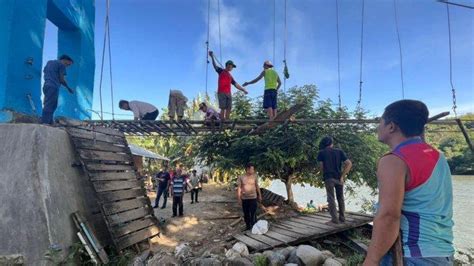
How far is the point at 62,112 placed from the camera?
27.7 feet

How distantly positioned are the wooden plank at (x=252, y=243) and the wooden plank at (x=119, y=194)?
109 inches

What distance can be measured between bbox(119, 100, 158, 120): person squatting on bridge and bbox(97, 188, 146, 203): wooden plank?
1.93m

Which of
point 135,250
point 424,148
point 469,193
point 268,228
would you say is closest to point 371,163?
point 268,228

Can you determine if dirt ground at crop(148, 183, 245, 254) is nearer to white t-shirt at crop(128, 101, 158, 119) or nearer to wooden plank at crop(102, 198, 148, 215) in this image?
wooden plank at crop(102, 198, 148, 215)

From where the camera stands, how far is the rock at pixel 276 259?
574cm

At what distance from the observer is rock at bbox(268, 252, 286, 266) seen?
574cm

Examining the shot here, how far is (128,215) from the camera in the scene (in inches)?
278

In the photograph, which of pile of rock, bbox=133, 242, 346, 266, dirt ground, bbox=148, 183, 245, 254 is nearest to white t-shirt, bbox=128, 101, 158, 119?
dirt ground, bbox=148, 183, 245, 254

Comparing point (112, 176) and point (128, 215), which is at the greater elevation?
point (112, 176)

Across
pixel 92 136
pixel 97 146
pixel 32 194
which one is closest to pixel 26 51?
pixel 92 136

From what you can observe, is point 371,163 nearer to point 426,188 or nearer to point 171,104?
point 171,104

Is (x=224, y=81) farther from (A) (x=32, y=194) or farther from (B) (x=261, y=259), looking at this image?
(A) (x=32, y=194)

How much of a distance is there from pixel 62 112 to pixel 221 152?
5.46 metres

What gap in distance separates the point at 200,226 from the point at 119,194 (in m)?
3.24
